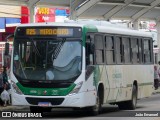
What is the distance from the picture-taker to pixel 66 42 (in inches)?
784

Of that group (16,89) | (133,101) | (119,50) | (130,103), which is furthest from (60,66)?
(133,101)

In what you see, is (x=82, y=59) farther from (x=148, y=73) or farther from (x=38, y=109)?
(x=148, y=73)

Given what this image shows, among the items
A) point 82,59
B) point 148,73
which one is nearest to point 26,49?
point 82,59

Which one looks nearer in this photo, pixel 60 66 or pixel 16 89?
pixel 60 66

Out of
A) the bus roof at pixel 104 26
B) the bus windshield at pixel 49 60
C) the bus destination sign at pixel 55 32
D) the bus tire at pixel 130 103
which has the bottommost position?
the bus tire at pixel 130 103

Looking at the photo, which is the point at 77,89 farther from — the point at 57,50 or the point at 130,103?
the point at 130,103

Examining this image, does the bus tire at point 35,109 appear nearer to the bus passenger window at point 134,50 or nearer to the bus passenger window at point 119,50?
the bus passenger window at point 119,50

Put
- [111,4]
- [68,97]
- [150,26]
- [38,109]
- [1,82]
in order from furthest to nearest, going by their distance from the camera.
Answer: [150,26]
[111,4]
[1,82]
[38,109]
[68,97]

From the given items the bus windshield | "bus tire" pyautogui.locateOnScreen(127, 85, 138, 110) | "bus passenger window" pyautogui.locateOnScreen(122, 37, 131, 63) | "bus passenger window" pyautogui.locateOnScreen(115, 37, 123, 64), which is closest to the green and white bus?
the bus windshield

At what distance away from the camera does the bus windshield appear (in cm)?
1961

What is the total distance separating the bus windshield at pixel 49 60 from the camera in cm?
1961

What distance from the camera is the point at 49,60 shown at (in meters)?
19.7

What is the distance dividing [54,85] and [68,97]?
1.87ft

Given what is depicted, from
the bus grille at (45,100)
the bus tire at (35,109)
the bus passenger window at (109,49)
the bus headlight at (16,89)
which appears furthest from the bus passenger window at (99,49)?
the bus headlight at (16,89)
